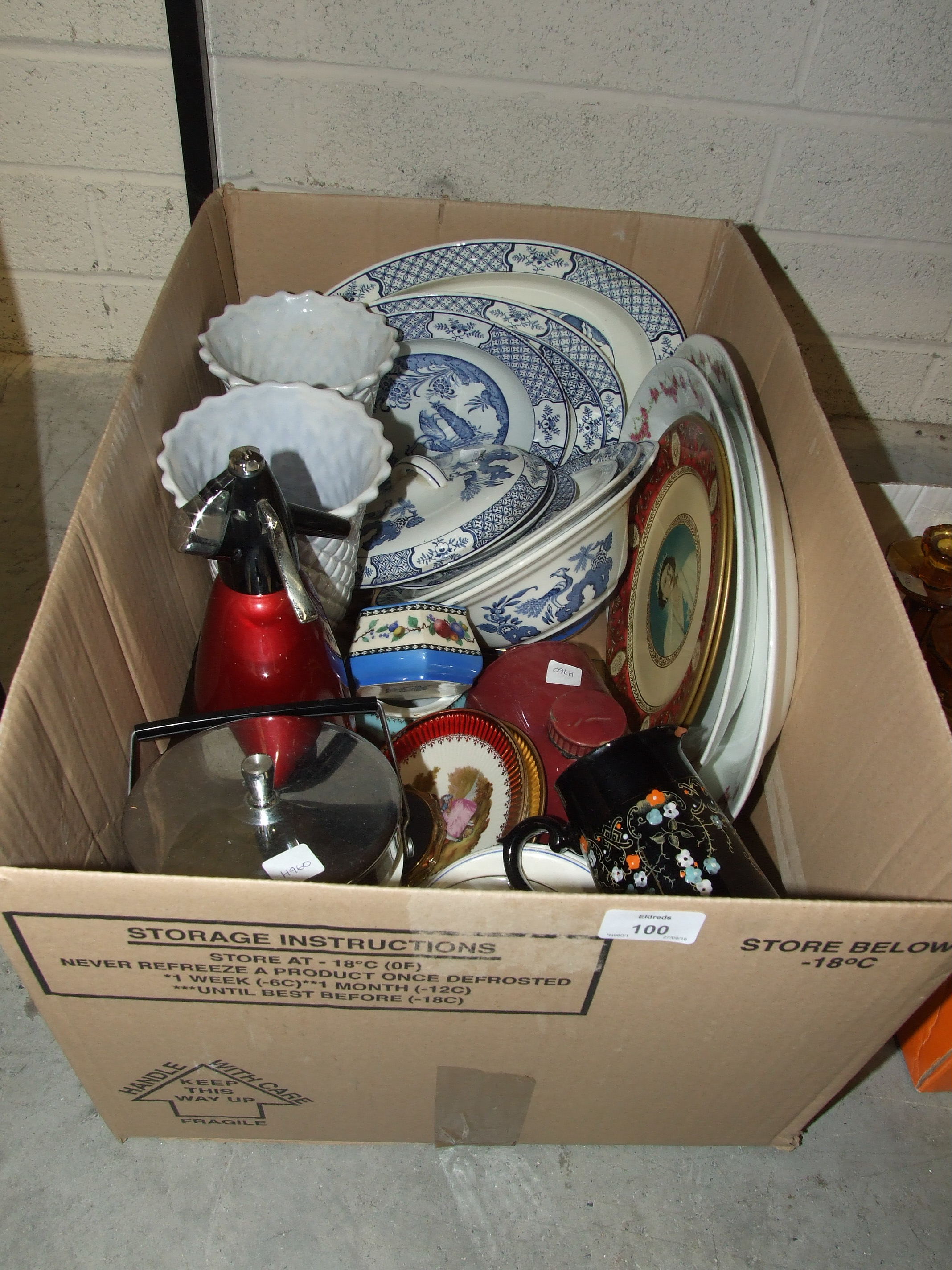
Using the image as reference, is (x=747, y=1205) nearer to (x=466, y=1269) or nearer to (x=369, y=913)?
(x=466, y=1269)

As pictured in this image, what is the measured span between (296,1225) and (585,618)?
519mm

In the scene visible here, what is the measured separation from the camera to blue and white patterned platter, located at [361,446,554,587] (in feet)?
2.39

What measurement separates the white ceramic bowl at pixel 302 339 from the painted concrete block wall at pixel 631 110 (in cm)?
28

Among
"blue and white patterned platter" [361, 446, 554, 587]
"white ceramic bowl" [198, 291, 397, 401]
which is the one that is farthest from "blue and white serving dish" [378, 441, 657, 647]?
"white ceramic bowl" [198, 291, 397, 401]

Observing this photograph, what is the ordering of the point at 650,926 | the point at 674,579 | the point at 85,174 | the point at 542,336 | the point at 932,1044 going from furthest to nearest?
the point at 85,174, the point at 542,336, the point at 674,579, the point at 932,1044, the point at 650,926

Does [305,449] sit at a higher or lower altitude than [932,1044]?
higher

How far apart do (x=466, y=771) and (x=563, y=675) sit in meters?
0.12

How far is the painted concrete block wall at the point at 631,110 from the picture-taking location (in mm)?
897

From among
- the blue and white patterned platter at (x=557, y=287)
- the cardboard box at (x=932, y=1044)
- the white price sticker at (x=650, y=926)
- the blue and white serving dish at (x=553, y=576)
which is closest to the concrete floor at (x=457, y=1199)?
the cardboard box at (x=932, y=1044)

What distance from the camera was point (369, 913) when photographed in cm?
41

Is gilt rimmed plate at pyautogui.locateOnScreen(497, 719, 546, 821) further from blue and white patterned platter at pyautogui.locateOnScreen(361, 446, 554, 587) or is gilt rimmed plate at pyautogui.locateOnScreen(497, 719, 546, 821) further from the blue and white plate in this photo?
the blue and white plate

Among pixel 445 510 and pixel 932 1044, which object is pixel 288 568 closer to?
pixel 445 510

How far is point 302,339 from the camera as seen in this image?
2.72ft

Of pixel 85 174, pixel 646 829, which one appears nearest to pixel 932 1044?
pixel 646 829
